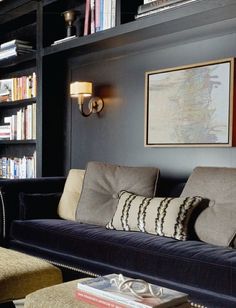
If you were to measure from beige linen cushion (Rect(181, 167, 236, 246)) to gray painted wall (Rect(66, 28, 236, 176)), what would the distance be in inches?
16.6

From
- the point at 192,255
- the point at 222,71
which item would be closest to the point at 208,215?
the point at 192,255

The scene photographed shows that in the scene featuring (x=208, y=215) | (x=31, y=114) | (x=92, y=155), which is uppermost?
(x=31, y=114)

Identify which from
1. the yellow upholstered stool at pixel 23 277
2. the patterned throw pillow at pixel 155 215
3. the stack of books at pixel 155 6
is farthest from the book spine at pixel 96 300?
the stack of books at pixel 155 6

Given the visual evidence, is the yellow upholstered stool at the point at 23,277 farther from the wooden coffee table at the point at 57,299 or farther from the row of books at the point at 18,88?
the row of books at the point at 18,88

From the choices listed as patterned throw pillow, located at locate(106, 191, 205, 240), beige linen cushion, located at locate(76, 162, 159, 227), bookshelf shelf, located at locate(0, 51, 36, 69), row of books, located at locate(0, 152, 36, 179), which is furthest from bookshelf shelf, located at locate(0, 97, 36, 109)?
patterned throw pillow, located at locate(106, 191, 205, 240)

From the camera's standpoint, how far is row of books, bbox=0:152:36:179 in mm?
4480

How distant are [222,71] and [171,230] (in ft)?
3.86

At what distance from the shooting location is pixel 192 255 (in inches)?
85.7

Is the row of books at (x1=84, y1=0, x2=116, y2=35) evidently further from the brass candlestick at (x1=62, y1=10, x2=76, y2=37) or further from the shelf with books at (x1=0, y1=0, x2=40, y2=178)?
the shelf with books at (x1=0, y1=0, x2=40, y2=178)

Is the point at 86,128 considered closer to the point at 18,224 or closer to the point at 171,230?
the point at 18,224

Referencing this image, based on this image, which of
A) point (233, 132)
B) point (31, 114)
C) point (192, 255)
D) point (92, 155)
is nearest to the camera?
point (192, 255)

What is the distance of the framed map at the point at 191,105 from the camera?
302cm

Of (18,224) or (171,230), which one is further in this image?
(18,224)

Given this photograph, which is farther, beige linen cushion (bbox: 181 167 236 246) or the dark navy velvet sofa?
beige linen cushion (bbox: 181 167 236 246)
